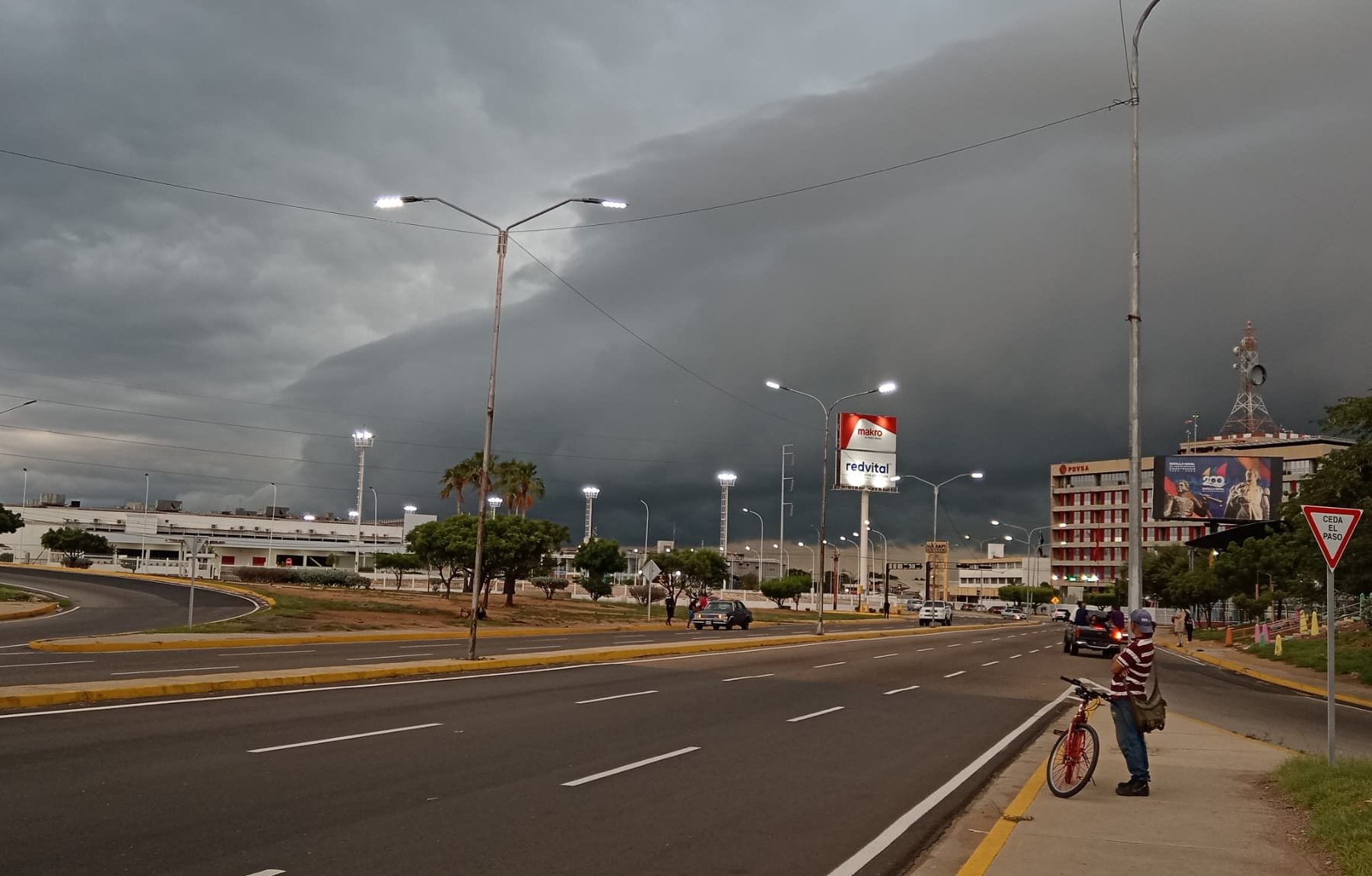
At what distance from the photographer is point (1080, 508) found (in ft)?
525

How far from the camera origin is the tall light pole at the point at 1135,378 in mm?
18609

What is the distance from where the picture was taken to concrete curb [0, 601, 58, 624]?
131ft

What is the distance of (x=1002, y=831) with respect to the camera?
29.1 feet

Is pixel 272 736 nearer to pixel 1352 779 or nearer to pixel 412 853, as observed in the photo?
pixel 412 853

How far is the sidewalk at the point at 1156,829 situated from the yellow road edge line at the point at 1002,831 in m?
→ 0.01

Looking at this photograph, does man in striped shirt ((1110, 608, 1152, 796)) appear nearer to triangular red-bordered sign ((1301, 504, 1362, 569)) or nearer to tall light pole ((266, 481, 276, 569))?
triangular red-bordered sign ((1301, 504, 1362, 569))

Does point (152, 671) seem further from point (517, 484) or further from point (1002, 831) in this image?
point (517, 484)

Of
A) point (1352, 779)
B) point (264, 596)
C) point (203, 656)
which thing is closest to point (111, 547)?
point (264, 596)

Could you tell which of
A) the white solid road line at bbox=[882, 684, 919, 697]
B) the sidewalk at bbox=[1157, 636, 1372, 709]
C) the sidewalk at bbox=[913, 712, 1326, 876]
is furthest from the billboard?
the sidewalk at bbox=[913, 712, 1326, 876]

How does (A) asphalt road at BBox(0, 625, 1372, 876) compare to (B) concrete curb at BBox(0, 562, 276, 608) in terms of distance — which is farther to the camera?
(B) concrete curb at BBox(0, 562, 276, 608)

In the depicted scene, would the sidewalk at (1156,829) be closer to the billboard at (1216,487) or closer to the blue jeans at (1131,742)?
the blue jeans at (1131,742)

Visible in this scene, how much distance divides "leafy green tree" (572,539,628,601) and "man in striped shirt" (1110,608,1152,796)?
8693cm

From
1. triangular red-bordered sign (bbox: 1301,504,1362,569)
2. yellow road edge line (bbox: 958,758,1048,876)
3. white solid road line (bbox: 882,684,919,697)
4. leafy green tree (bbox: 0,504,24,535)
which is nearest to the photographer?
yellow road edge line (bbox: 958,758,1048,876)

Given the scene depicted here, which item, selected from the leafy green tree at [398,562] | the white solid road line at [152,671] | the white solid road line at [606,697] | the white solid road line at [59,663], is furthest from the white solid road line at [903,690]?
the leafy green tree at [398,562]
